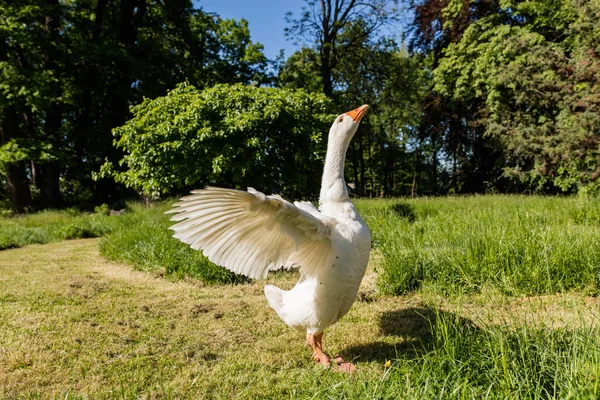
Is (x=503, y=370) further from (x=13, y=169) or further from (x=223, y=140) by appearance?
(x=13, y=169)

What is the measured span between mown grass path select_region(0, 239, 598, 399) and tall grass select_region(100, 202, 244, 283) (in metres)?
0.25

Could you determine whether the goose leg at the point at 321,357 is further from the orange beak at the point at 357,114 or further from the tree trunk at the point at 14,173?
the tree trunk at the point at 14,173

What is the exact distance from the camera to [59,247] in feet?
28.5

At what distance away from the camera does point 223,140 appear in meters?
7.52

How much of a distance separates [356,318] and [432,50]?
1972cm

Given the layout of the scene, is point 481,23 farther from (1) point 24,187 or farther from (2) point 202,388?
(1) point 24,187

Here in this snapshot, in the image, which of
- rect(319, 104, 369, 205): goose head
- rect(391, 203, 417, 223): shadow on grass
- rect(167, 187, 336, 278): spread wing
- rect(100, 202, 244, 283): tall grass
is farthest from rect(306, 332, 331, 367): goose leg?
rect(391, 203, 417, 223): shadow on grass

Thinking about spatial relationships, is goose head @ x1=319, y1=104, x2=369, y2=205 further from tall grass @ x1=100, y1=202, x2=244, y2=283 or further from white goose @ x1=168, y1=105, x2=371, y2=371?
tall grass @ x1=100, y1=202, x2=244, y2=283

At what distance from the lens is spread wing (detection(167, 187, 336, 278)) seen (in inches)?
94.0

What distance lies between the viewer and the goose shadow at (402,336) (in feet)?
9.72

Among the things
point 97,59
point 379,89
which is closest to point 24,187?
point 97,59

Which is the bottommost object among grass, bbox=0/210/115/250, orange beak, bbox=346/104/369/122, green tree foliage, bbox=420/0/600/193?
grass, bbox=0/210/115/250

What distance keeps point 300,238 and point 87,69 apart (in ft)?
62.7

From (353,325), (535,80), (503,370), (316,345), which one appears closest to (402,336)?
(353,325)
